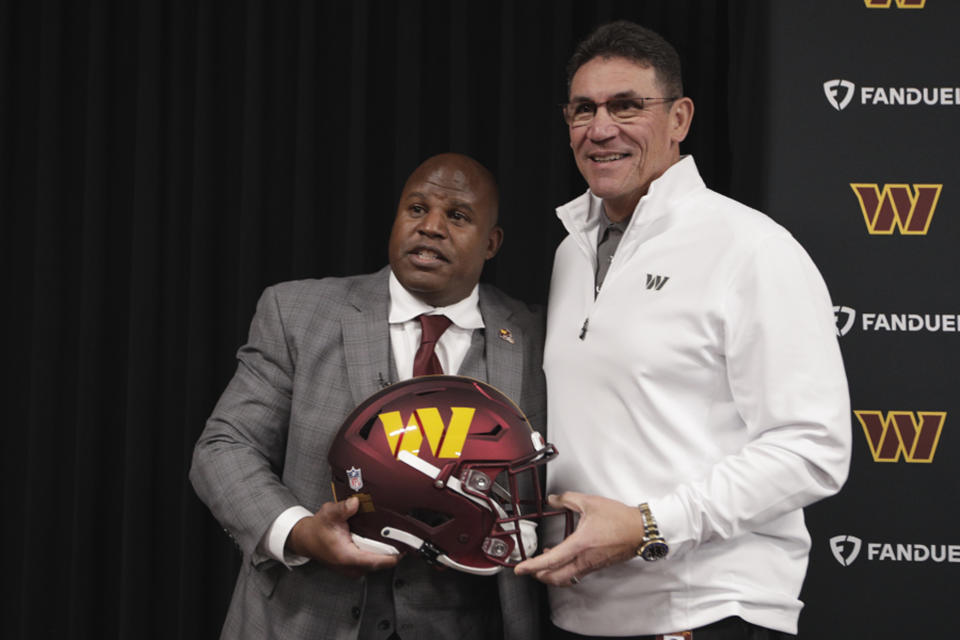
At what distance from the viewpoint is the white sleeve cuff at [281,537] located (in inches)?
65.0

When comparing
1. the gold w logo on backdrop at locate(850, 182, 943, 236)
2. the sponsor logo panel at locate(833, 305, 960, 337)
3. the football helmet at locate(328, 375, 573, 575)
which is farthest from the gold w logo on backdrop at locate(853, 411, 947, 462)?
the football helmet at locate(328, 375, 573, 575)

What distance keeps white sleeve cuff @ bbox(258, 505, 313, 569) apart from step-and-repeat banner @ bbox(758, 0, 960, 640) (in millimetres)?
1241

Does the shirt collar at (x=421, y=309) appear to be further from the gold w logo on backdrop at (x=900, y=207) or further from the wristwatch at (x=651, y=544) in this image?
the gold w logo on backdrop at (x=900, y=207)

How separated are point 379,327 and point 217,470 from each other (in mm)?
467

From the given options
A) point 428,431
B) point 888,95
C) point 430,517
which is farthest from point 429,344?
point 888,95

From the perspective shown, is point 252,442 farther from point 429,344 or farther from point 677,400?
point 677,400

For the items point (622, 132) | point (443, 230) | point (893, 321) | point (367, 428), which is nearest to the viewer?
point (367, 428)

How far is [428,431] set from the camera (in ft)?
5.12

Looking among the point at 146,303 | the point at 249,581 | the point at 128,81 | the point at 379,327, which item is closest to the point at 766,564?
the point at 379,327

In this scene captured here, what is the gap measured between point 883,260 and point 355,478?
1.40m

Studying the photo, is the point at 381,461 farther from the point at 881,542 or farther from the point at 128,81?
the point at 128,81

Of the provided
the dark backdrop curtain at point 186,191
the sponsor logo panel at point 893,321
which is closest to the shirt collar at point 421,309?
the dark backdrop curtain at point 186,191

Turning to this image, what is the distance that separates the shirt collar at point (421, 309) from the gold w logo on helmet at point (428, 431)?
368mm

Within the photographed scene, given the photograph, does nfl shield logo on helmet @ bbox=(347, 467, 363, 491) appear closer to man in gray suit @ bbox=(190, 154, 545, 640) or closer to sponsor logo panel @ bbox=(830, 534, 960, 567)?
man in gray suit @ bbox=(190, 154, 545, 640)
